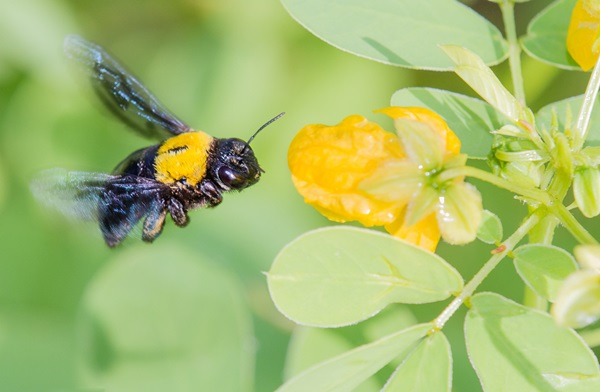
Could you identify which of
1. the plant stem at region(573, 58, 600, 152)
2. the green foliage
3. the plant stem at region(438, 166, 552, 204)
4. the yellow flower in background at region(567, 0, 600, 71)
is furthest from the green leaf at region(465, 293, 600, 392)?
the yellow flower in background at region(567, 0, 600, 71)

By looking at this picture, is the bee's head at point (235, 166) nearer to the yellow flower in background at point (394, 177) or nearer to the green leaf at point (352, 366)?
the yellow flower in background at point (394, 177)

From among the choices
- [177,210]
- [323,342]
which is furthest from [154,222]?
[323,342]

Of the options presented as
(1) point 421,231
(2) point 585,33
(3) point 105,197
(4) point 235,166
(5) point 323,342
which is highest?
(2) point 585,33

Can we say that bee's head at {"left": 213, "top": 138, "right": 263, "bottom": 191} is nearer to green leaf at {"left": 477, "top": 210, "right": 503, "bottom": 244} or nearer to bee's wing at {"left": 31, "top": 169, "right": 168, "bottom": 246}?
bee's wing at {"left": 31, "top": 169, "right": 168, "bottom": 246}

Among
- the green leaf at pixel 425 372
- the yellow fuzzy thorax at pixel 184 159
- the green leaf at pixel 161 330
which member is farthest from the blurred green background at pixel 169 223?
the green leaf at pixel 425 372

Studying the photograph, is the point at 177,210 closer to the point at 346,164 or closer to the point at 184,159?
the point at 184,159

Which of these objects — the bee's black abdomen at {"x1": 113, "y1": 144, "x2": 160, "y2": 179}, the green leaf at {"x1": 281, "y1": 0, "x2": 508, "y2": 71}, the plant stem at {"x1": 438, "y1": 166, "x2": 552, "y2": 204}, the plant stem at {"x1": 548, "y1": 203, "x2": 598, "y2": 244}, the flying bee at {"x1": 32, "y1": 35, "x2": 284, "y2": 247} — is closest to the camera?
the plant stem at {"x1": 438, "y1": 166, "x2": 552, "y2": 204}

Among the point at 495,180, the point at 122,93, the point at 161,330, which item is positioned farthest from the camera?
the point at 161,330
